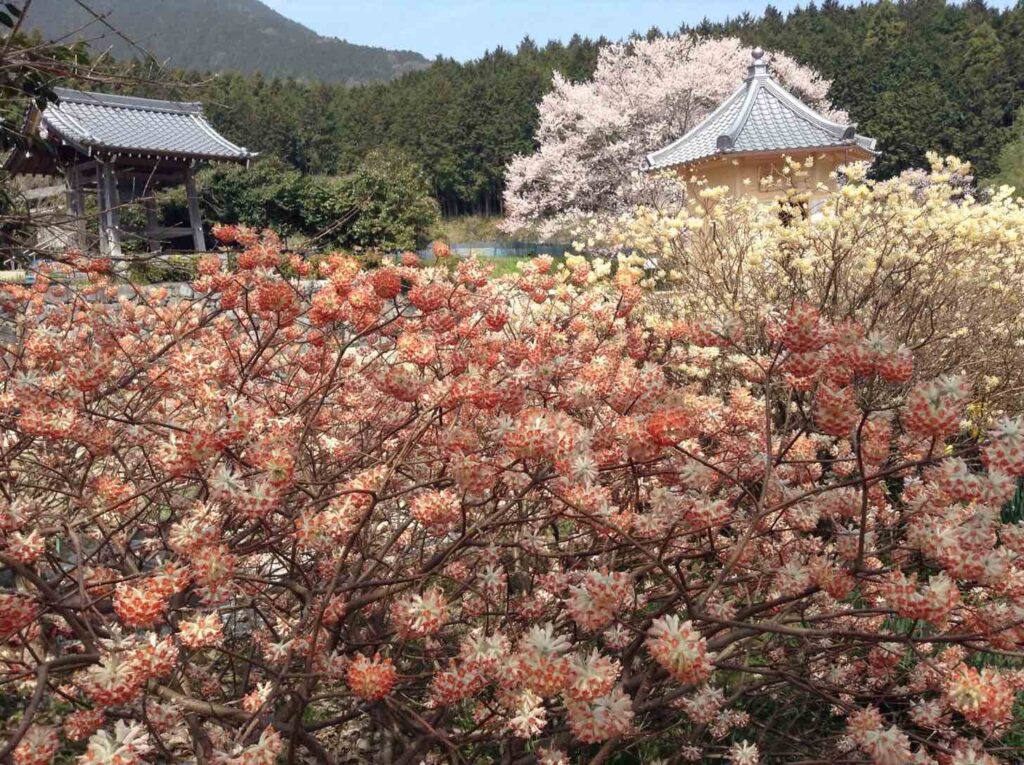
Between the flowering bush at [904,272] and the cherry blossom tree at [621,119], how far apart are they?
15661 millimetres

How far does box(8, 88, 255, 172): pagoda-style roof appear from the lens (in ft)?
48.7

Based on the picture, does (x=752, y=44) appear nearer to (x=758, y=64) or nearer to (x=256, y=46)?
(x=758, y=64)

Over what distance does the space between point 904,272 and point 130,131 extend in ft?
53.9

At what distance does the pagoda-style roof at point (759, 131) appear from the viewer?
11570mm

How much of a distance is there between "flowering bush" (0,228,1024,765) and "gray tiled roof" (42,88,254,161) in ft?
47.4

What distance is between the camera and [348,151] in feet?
121

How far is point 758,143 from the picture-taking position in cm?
1180

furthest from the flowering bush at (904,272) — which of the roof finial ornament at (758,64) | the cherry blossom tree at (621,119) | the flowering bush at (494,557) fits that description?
the cherry blossom tree at (621,119)

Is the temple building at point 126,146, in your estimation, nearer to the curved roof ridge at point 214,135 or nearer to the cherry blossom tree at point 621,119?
the curved roof ridge at point 214,135

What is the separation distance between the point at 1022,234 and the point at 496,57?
42.6 m

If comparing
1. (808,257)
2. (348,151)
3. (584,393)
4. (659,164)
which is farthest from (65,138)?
(348,151)

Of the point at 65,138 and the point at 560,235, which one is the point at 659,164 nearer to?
the point at 65,138

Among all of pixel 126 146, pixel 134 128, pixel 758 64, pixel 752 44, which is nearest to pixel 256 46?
pixel 752 44

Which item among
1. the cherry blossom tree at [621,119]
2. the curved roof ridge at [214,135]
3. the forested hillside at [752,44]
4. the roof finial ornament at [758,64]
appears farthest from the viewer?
the forested hillside at [752,44]
